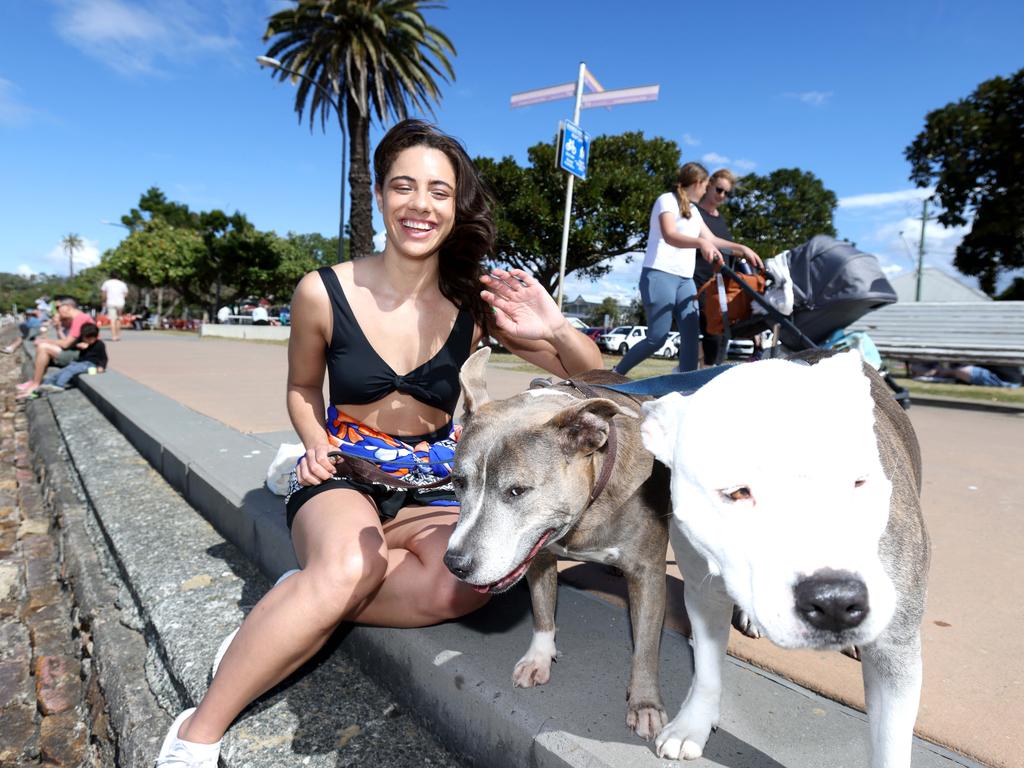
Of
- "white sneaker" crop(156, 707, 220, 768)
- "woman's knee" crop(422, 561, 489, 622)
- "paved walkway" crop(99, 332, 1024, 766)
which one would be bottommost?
"white sneaker" crop(156, 707, 220, 768)

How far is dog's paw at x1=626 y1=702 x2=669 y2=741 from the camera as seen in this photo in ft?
5.71

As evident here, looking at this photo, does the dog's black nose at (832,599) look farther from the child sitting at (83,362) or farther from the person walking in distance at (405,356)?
the child sitting at (83,362)

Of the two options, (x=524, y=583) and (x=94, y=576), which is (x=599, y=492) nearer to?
(x=524, y=583)

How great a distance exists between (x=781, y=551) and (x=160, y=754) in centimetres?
201

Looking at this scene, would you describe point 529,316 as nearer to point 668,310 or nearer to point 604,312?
point 668,310

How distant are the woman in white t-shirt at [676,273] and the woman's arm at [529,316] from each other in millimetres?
2476

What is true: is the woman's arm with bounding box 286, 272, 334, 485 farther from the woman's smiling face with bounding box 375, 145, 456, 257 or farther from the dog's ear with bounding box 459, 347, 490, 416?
the dog's ear with bounding box 459, 347, 490, 416

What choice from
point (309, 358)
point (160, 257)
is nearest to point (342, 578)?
point (309, 358)

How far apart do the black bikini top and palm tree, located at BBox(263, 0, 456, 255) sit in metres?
20.7

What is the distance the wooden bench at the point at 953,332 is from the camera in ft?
34.9

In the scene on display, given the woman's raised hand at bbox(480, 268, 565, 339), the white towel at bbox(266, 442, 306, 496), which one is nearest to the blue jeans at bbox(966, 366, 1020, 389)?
the woman's raised hand at bbox(480, 268, 565, 339)

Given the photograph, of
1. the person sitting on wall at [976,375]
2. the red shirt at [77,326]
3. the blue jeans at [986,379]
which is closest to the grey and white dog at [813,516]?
the red shirt at [77,326]

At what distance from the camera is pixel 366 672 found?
2482 mm

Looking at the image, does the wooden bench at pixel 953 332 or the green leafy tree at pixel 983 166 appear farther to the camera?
the green leafy tree at pixel 983 166
